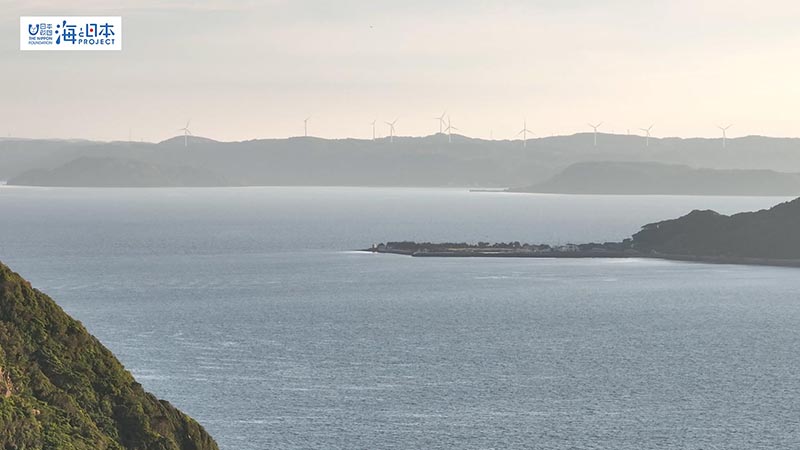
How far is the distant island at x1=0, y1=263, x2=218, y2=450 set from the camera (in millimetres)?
45991

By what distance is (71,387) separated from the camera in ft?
163

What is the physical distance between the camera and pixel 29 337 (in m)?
50.7

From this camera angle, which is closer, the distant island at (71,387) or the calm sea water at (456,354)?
the distant island at (71,387)

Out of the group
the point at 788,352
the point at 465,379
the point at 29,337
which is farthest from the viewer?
the point at 788,352

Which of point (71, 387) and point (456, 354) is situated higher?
point (71, 387)

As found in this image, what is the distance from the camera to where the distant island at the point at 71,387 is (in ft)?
151

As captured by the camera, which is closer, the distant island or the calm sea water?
the distant island

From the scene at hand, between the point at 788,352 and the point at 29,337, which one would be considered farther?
the point at 788,352

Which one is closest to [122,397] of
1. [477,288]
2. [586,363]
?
[586,363]

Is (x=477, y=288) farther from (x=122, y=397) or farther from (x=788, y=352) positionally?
(x=122, y=397)

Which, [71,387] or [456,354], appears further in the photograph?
[456,354]

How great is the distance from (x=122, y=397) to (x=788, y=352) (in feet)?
231

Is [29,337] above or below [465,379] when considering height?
above

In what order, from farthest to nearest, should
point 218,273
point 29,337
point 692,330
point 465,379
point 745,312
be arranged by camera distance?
point 218,273 → point 745,312 → point 692,330 → point 465,379 → point 29,337
